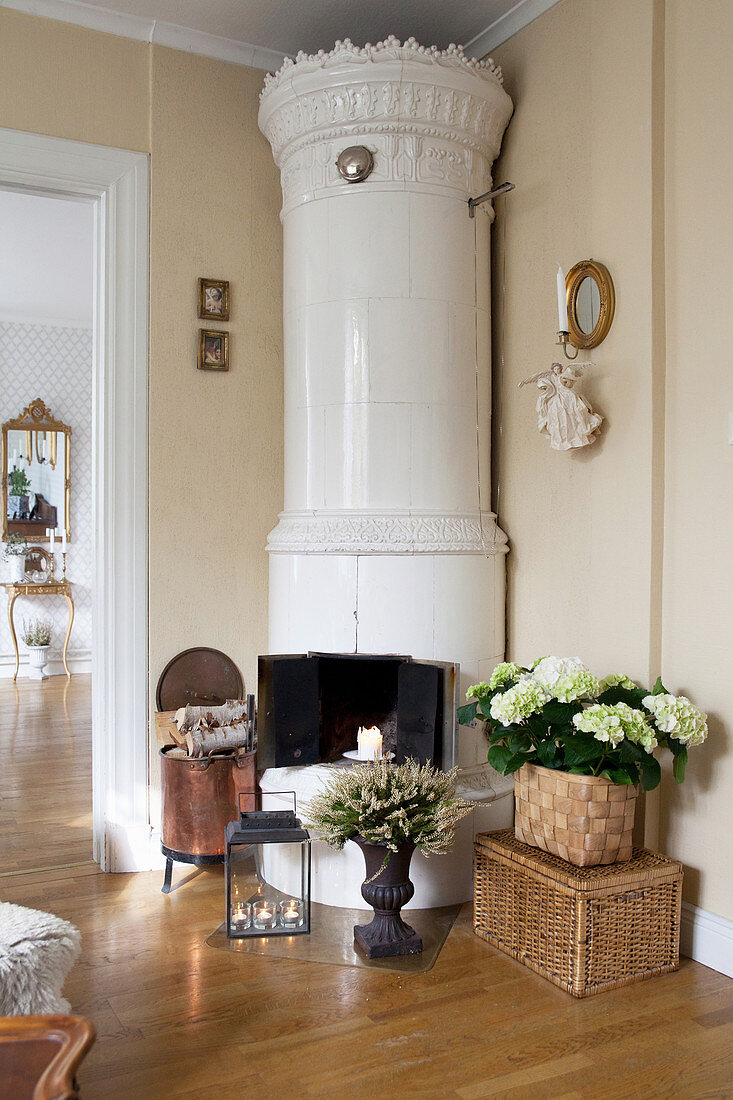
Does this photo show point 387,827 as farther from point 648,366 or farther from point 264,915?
point 648,366

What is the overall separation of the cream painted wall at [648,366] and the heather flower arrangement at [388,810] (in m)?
0.65

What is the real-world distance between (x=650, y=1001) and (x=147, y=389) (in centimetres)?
248

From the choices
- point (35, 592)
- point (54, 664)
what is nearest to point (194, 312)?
point (35, 592)

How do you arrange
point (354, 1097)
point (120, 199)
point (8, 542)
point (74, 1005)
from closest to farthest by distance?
point (354, 1097) → point (74, 1005) → point (120, 199) → point (8, 542)

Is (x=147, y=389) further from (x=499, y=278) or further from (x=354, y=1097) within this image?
(x=354, y=1097)

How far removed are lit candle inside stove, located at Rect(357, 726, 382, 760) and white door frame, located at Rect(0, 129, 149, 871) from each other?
854mm

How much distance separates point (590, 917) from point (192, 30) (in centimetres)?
317

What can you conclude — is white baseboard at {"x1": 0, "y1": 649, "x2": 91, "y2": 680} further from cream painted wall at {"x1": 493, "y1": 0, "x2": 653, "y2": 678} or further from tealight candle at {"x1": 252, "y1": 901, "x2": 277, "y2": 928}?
cream painted wall at {"x1": 493, "y1": 0, "x2": 653, "y2": 678}

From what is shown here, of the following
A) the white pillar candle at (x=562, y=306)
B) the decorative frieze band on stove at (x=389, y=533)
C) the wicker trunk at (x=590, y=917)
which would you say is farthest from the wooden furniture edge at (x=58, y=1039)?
the white pillar candle at (x=562, y=306)

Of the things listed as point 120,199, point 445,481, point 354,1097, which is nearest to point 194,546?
point 445,481

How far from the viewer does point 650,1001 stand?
2.39m

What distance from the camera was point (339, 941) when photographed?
2734 millimetres

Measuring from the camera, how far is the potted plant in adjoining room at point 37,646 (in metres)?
7.52

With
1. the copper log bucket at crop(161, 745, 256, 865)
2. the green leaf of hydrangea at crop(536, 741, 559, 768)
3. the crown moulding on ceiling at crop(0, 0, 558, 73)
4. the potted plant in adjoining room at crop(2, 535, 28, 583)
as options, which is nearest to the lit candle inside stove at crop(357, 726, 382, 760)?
the copper log bucket at crop(161, 745, 256, 865)
